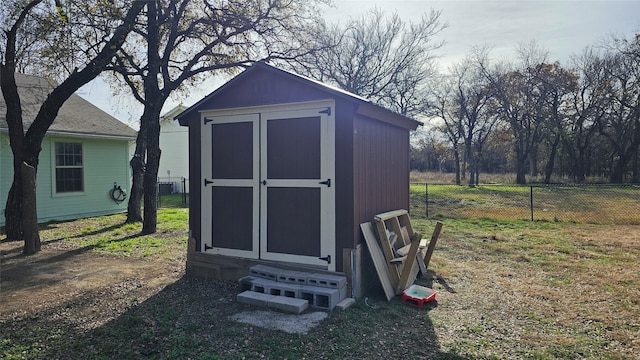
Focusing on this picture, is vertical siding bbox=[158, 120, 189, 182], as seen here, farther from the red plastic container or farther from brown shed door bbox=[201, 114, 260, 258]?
the red plastic container

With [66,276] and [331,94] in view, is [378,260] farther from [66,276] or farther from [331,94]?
[66,276]

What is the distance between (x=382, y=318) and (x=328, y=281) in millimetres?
675

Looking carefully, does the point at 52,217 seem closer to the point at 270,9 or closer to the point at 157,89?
the point at 157,89

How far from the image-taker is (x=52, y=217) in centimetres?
1055

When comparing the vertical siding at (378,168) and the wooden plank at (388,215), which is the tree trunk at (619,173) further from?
the wooden plank at (388,215)

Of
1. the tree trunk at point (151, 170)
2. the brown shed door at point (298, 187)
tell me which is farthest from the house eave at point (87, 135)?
the brown shed door at point (298, 187)

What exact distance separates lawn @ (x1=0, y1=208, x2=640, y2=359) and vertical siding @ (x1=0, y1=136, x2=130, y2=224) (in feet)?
14.6

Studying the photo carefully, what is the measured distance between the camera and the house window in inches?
421

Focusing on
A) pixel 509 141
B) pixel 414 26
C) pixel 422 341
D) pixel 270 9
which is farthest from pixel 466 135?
pixel 422 341

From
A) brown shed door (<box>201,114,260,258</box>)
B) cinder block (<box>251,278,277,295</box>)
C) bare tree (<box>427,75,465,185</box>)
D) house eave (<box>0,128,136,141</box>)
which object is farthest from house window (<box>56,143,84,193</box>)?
bare tree (<box>427,75,465,185</box>)

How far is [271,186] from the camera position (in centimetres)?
480

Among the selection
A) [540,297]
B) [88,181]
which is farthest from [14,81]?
[540,297]

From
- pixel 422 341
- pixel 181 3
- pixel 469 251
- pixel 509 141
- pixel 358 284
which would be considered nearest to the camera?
pixel 422 341

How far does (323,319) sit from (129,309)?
203cm
